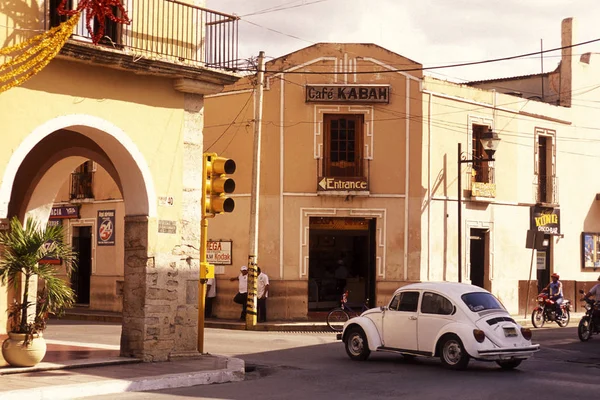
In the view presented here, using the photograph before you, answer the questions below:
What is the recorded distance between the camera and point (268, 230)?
30.5m

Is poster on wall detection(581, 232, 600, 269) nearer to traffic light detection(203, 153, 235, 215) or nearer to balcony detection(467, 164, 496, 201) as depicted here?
balcony detection(467, 164, 496, 201)

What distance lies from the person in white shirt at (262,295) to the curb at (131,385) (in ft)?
43.4

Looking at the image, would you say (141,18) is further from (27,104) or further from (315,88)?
(315,88)

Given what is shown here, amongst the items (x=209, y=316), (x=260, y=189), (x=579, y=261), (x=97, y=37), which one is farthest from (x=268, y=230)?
(x=97, y=37)

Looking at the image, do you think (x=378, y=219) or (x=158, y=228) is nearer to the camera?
(x=158, y=228)

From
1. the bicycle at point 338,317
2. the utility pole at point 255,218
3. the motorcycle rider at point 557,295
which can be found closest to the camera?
the bicycle at point 338,317

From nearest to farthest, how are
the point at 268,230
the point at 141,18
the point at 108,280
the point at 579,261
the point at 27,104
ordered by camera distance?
the point at 27,104, the point at 141,18, the point at 268,230, the point at 108,280, the point at 579,261

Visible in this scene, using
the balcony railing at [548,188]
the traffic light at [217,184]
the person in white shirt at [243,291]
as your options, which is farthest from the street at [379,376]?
the balcony railing at [548,188]

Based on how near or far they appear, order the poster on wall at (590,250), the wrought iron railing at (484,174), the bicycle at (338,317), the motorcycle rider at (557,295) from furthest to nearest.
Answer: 1. the poster on wall at (590,250)
2. the wrought iron railing at (484,174)
3. the motorcycle rider at (557,295)
4. the bicycle at (338,317)

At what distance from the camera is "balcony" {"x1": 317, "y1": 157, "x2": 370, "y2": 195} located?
99.6ft

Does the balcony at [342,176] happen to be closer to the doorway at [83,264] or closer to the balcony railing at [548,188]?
the balcony railing at [548,188]

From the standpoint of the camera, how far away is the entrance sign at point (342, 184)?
30.3 m

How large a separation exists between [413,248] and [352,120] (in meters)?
4.62

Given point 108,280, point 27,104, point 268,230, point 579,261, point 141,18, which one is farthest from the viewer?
point 579,261
